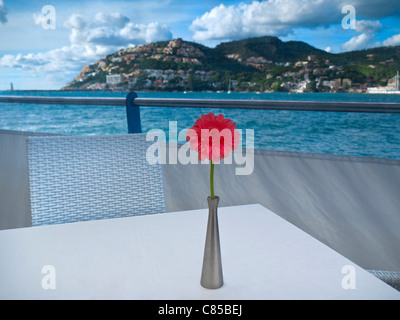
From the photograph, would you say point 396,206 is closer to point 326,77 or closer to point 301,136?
point 326,77

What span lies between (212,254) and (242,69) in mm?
20573

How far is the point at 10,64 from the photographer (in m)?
28.4

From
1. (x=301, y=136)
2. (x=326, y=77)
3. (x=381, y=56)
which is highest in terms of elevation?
(x=381, y=56)

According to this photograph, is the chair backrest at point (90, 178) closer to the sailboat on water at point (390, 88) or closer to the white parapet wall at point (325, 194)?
the white parapet wall at point (325, 194)

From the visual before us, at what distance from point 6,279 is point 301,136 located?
70.6 ft

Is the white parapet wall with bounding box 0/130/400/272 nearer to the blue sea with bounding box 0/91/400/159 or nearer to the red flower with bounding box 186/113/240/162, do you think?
the red flower with bounding box 186/113/240/162

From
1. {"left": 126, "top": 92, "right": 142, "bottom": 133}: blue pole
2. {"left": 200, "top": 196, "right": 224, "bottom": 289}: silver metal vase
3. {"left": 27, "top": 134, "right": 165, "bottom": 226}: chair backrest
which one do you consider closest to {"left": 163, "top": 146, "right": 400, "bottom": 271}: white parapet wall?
{"left": 126, "top": 92, "right": 142, "bottom": 133}: blue pole

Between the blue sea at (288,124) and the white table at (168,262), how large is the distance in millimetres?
18161


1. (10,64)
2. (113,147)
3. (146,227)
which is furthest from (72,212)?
(10,64)

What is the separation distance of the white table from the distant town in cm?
1561

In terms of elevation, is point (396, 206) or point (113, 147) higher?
point (113, 147)

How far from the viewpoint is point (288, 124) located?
22031 millimetres

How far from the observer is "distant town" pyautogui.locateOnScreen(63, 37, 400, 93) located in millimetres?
18344

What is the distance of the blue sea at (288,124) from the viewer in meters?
20.2
